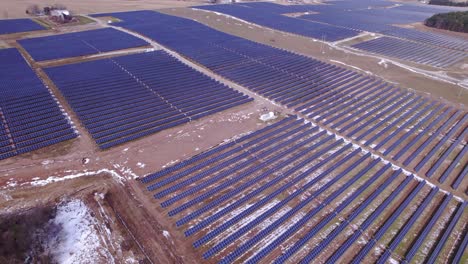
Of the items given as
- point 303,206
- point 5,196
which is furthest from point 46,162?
point 303,206

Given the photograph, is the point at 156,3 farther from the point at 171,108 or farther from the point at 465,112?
the point at 465,112

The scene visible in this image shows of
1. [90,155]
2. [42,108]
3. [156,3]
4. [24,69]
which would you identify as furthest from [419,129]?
[156,3]

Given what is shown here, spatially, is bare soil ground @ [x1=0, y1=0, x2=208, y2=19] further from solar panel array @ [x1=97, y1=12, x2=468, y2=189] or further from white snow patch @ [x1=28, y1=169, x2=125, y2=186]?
white snow patch @ [x1=28, y1=169, x2=125, y2=186]

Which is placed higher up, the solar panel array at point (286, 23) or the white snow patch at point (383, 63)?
the solar panel array at point (286, 23)

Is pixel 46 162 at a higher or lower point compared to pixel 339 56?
lower

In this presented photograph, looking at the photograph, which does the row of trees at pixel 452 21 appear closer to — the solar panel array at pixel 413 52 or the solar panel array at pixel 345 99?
the solar panel array at pixel 413 52

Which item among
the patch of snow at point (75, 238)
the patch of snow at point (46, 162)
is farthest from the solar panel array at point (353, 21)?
the patch of snow at point (75, 238)

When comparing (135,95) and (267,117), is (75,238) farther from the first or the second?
(267,117)
